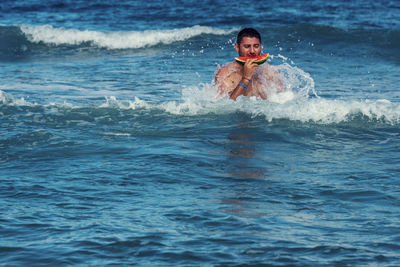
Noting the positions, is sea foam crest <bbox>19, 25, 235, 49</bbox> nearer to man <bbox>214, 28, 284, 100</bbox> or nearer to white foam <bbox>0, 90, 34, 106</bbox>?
white foam <bbox>0, 90, 34, 106</bbox>

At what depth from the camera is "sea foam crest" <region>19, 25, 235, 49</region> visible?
727 inches

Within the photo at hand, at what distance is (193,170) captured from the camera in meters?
6.04

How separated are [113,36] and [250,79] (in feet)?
36.1

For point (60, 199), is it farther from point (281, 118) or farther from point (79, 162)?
point (281, 118)

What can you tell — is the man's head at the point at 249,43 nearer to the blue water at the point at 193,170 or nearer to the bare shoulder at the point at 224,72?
the bare shoulder at the point at 224,72

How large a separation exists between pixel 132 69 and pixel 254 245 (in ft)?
31.5

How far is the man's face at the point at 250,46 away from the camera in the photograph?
8547mm

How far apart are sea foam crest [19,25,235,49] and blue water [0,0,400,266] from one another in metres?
4.48

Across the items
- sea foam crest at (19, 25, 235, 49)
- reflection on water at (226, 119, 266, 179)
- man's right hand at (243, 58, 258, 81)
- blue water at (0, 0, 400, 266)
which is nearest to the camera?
blue water at (0, 0, 400, 266)

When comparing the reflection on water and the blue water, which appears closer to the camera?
the blue water

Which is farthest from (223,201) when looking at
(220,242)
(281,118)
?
(281,118)

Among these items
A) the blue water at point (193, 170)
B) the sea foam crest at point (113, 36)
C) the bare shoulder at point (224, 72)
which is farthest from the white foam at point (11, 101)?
the sea foam crest at point (113, 36)

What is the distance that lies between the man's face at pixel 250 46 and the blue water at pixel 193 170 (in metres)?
0.58

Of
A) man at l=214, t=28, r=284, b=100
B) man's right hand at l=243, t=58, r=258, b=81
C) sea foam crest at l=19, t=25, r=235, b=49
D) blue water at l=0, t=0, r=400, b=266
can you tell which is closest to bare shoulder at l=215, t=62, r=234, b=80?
man at l=214, t=28, r=284, b=100
